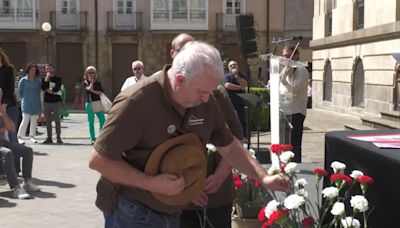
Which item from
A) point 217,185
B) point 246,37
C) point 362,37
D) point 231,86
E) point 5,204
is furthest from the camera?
point 362,37

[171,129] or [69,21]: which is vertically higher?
[69,21]

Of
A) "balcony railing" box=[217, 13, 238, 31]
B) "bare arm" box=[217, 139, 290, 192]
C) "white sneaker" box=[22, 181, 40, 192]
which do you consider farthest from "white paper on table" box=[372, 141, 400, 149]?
"balcony railing" box=[217, 13, 238, 31]

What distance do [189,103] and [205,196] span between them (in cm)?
92

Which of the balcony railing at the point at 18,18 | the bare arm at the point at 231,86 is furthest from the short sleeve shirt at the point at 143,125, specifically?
the balcony railing at the point at 18,18

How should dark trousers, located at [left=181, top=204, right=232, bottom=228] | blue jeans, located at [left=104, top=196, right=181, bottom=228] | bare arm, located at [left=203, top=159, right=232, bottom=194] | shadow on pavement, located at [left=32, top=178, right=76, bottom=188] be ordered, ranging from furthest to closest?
shadow on pavement, located at [left=32, top=178, right=76, bottom=188] → dark trousers, located at [left=181, top=204, right=232, bottom=228] → bare arm, located at [left=203, top=159, right=232, bottom=194] → blue jeans, located at [left=104, top=196, right=181, bottom=228]

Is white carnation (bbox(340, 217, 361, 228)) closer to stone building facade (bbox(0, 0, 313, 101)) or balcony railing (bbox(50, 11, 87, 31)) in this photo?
stone building facade (bbox(0, 0, 313, 101))

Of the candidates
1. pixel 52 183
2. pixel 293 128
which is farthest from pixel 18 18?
pixel 293 128

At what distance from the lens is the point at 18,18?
38156 mm

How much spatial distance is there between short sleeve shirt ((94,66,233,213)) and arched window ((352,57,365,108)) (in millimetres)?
17633

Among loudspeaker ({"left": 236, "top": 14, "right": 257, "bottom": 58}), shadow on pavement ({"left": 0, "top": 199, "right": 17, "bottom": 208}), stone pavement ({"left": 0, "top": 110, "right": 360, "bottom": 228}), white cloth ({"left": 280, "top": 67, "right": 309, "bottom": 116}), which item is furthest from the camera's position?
loudspeaker ({"left": 236, "top": 14, "right": 257, "bottom": 58})

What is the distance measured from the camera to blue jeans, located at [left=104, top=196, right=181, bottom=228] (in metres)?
2.83

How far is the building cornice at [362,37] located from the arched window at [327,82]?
81 centimetres

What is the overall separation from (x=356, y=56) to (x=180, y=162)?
59.2 feet

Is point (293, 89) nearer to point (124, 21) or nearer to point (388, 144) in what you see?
point (388, 144)
